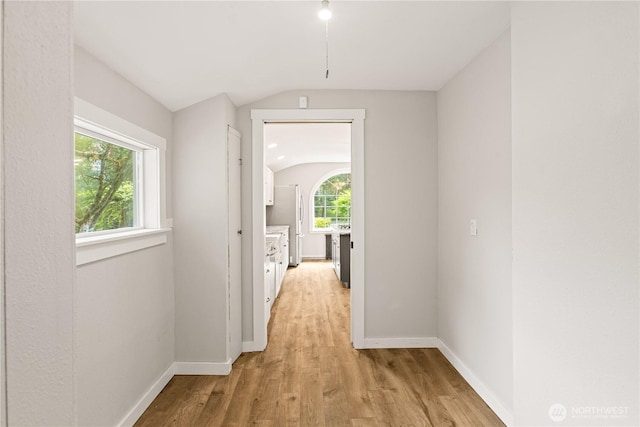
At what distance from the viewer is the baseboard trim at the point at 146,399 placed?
2028mm

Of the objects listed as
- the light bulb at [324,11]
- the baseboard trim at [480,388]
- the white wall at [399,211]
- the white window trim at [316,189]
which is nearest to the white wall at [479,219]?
the baseboard trim at [480,388]

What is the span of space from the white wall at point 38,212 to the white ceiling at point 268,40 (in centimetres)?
111

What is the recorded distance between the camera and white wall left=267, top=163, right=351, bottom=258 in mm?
8680

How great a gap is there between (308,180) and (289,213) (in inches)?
57.5

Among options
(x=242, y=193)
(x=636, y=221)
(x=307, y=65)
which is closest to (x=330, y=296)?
(x=242, y=193)

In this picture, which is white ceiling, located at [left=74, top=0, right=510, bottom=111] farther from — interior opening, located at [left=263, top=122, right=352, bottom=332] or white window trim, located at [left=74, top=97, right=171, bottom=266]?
interior opening, located at [left=263, top=122, right=352, bottom=332]

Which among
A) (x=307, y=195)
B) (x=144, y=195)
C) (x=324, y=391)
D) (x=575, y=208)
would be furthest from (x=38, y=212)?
(x=307, y=195)

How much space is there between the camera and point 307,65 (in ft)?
8.20

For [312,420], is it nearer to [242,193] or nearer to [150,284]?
[150,284]

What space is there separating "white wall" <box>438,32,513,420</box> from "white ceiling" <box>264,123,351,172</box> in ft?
4.24

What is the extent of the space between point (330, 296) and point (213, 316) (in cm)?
255

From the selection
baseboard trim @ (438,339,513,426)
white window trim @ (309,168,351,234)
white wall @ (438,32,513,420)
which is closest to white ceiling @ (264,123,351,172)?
white window trim @ (309,168,351,234)

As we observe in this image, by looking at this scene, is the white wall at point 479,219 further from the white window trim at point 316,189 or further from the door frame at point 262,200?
the white window trim at point 316,189

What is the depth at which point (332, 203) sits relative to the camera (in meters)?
8.95
